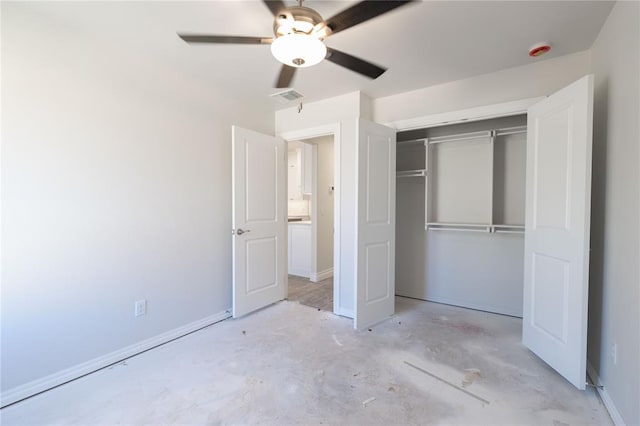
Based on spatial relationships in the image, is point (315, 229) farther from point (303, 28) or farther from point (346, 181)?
point (303, 28)

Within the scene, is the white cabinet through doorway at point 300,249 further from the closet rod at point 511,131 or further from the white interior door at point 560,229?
the white interior door at point 560,229

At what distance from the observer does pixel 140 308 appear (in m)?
2.49

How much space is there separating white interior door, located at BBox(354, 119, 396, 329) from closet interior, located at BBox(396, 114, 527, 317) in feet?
2.51

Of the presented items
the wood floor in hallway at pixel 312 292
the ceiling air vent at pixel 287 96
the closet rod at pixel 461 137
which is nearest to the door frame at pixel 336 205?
the wood floor in hallway at pixel 312 292

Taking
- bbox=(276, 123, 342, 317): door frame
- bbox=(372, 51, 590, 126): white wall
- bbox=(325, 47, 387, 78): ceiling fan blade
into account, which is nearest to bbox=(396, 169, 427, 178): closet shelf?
bbox=(372, 51, 590, 126): white wall

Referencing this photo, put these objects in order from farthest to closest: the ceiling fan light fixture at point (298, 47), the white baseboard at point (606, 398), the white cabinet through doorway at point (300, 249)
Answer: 1. the white cabinet through doorway at point (300, 249)
2. the white baseboard at point (606, 398)
3. the ceiling fan light fixture at point (298, 47)

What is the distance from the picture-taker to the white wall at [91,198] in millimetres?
1860

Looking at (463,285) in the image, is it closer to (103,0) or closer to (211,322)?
(211,322)

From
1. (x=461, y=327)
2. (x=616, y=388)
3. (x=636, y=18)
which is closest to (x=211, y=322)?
(x=461, y=327)

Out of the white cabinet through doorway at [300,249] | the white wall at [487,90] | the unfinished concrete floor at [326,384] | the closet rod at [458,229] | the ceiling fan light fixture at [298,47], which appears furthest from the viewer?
the white cabinet through doorway at [300,249]

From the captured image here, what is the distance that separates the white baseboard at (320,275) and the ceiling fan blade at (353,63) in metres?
3.37

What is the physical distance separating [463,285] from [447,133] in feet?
6.09

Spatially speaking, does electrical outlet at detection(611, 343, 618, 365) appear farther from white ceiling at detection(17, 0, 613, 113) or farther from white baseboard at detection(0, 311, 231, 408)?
white baseboard at detection(0, 311, 231, 408)

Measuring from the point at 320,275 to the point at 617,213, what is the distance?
3630mm
